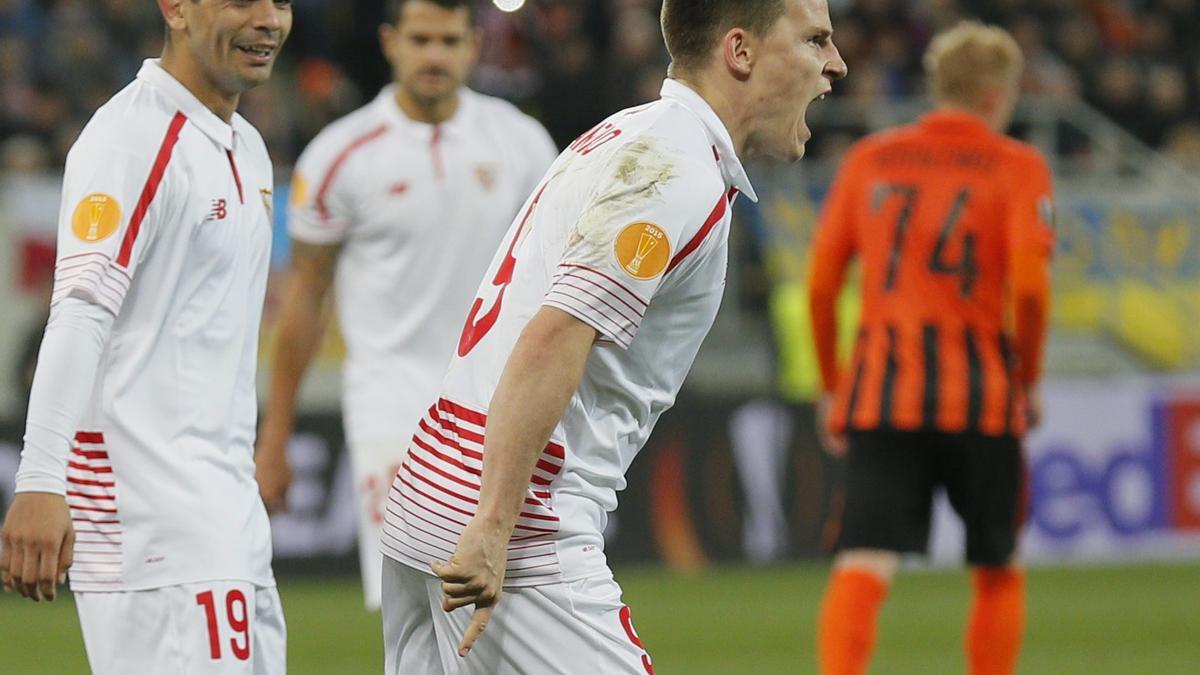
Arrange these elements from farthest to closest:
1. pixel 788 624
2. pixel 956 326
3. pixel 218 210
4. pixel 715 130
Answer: pixel 788 624 → pixel 956 326 → pixel 218 210 → pixel 715 130

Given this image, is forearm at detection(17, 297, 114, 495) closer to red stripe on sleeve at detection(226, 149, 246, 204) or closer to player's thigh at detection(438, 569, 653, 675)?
red stripe on sleeve at detection(226, 149, 246, 204)

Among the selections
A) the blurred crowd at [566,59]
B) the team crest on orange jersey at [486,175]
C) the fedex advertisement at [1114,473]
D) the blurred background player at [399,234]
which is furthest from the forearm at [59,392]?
the blurred crowd at [566,59]

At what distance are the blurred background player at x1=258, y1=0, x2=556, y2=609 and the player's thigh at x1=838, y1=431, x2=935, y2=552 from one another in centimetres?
140

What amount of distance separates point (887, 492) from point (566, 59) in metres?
8.57

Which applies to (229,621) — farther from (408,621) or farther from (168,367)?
(168,367)

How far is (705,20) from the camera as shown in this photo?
343cm

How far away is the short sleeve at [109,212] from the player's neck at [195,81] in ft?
0.74

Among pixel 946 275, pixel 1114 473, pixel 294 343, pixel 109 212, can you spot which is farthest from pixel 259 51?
pixel 1114 473

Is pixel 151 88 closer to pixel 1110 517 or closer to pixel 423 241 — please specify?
pixel 423 241

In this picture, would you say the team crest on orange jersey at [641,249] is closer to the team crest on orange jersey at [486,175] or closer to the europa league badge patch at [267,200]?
the europa league badge patch at [267,200]

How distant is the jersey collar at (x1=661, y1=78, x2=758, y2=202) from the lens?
3.39m

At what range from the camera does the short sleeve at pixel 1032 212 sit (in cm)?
612

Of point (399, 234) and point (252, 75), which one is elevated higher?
point (252, 75)

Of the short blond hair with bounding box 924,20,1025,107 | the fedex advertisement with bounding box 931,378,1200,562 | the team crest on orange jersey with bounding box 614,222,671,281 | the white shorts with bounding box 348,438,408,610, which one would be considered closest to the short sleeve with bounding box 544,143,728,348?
the team crest on orange jersey with bounding box 614,222,671,281
